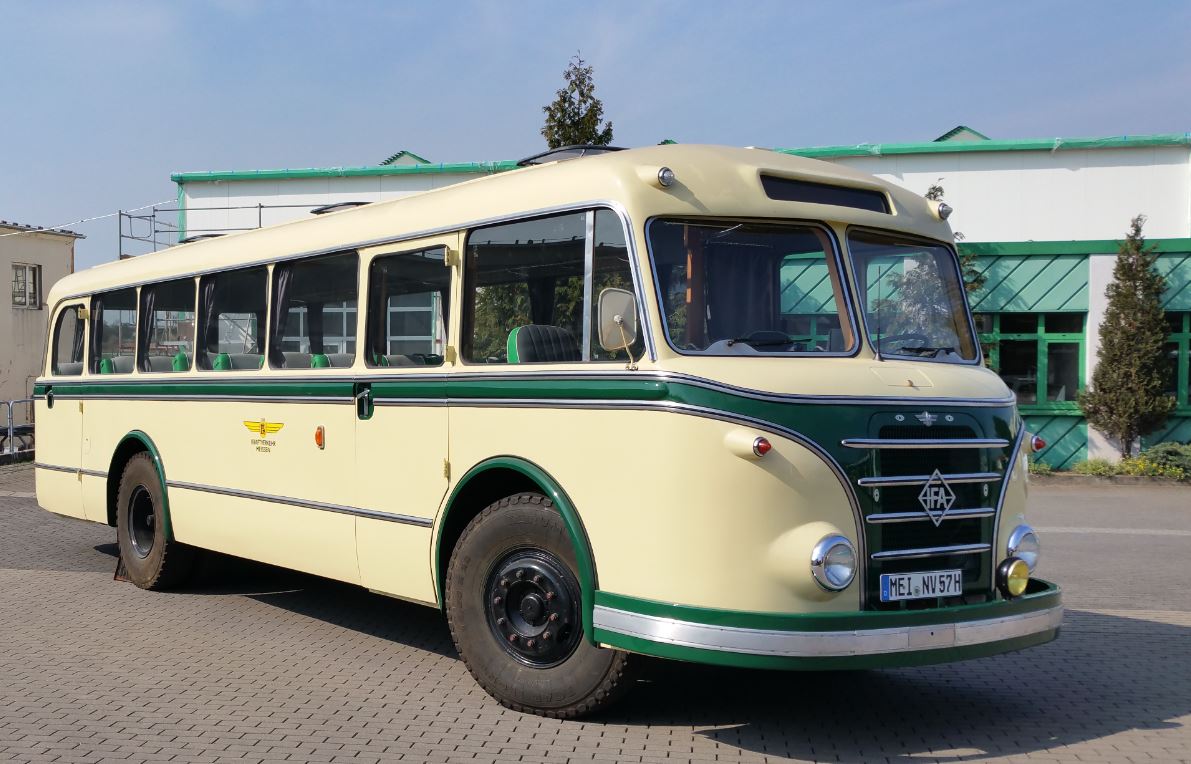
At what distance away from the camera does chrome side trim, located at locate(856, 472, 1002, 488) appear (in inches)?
206

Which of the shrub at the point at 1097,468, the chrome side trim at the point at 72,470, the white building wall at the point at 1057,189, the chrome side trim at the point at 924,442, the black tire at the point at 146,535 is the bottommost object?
the shrub at the point at 1097,468

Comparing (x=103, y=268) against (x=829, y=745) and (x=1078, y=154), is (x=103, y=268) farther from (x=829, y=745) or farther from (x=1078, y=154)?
(x=1078, y=154)

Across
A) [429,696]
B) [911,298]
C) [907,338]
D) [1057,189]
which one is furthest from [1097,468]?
[429,696]

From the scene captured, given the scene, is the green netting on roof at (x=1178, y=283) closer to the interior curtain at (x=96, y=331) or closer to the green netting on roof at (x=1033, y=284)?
the green netting on roof at (x=1033, y=284)

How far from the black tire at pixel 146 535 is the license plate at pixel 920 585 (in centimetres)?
612

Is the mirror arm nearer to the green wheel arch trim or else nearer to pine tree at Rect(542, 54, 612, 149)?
the green wheel arch trim

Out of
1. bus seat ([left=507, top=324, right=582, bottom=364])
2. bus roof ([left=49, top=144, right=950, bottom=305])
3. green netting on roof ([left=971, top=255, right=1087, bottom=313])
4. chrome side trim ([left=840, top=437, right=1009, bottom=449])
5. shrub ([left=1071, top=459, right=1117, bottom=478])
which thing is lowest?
shrub ([left=1071, top=459, right=1117, bottom=478])

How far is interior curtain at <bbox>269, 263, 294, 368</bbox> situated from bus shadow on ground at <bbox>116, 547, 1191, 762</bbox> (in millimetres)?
1966

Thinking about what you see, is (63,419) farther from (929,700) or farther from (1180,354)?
(1180,354)

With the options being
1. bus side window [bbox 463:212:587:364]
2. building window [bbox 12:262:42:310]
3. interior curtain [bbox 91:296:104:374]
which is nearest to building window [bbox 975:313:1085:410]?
interior curtain [bbox 91:296:104:374]

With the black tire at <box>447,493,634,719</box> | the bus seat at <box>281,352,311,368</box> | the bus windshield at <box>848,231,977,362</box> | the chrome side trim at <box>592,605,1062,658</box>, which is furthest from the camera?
the bus seat at <box>281,352,311,368</box>

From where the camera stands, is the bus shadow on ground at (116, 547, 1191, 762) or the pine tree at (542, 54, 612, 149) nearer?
the bus shadow on ground at (116, 547, 1191, 762)

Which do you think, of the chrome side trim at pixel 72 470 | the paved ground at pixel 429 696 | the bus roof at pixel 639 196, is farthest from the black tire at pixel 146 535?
the bus roof at pixel 639 196

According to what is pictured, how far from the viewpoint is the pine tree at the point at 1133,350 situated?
21000mm
